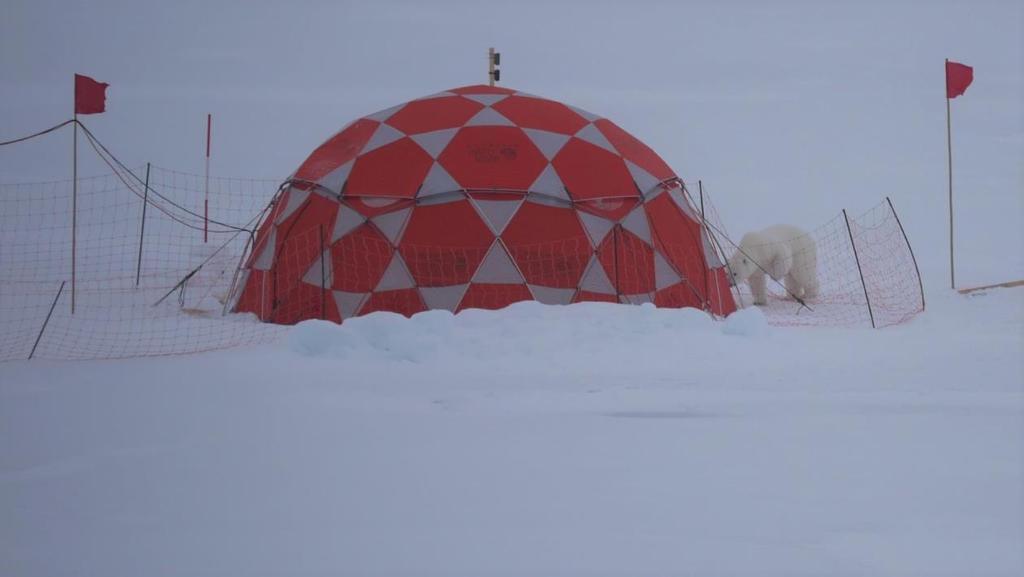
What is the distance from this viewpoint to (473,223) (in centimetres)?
1066

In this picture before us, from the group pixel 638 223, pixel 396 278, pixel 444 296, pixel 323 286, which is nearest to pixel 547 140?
pixel 638 223

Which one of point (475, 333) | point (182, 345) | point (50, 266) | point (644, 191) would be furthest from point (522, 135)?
point (50, 266)

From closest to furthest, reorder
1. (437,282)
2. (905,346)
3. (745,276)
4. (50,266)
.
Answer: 1. (905,346)
2. (437,282)
3. (745,276)
4. (50,266)

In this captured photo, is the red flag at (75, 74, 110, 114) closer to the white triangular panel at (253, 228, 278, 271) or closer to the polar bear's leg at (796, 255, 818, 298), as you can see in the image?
the white triangular panel at (253, 228, 278, 271)

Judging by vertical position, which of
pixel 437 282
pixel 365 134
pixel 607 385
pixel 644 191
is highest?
pixel 365 134

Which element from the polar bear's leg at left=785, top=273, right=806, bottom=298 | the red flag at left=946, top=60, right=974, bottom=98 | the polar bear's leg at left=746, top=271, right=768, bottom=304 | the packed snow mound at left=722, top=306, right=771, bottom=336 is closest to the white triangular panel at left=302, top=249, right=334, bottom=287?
the packed snow mound at left=722, top=306, right=771, bottom=336

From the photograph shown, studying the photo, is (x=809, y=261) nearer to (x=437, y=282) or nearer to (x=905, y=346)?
(x=905, y=346)

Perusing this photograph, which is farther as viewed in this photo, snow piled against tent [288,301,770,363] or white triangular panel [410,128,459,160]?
white triangular panel [410,128,459,160]

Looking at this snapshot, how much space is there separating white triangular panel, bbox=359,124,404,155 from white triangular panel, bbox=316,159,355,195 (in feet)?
0.84

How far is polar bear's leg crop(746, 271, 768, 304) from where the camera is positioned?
1337 centimetres

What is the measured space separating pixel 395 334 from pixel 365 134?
4144mm

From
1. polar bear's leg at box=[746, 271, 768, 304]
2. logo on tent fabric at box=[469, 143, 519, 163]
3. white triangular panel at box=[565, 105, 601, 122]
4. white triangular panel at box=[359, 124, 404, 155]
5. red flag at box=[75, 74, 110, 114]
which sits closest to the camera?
logo on tent fabric at box=[469, 143, 519, 163]

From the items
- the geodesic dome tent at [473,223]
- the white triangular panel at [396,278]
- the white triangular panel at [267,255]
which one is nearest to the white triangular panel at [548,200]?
the geodesic dome tent at [473,223]

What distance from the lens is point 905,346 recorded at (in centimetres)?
917
